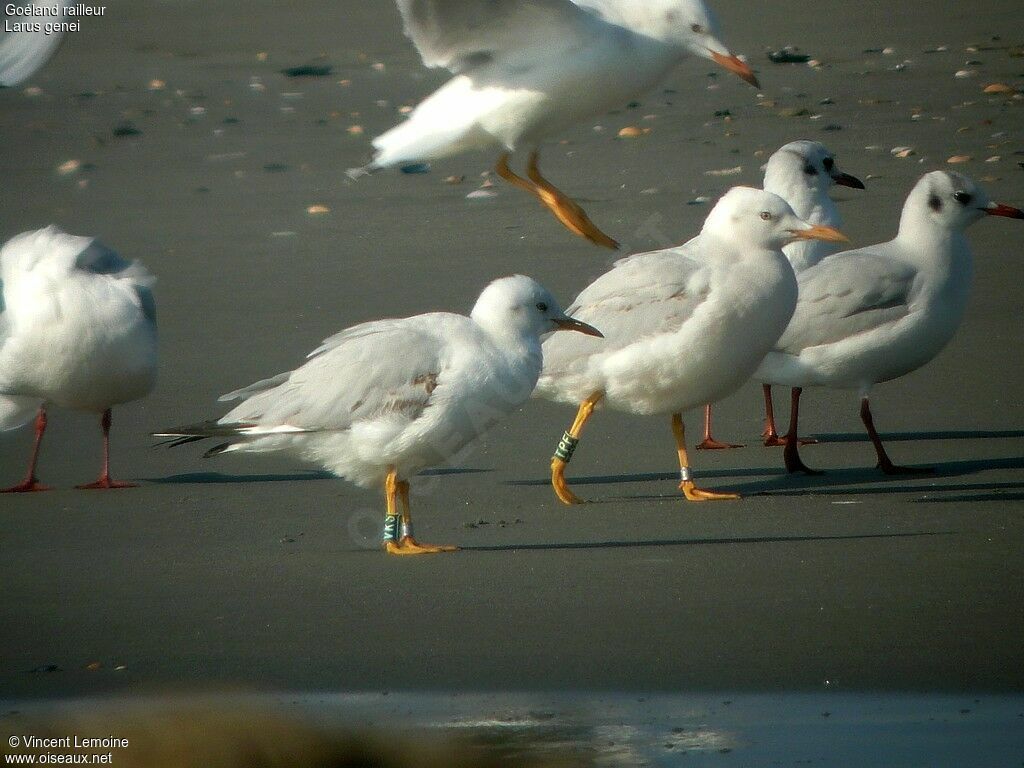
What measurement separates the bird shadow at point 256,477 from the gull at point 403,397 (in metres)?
0.79

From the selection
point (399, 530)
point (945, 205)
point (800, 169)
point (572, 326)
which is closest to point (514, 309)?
point (572, 326)

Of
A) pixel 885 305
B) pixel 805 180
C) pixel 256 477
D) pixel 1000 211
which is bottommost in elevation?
pixel 256 477

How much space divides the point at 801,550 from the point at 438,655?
1390mm

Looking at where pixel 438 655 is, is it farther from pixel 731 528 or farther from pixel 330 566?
pixel 731 528

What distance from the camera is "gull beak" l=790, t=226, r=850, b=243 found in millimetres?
6707

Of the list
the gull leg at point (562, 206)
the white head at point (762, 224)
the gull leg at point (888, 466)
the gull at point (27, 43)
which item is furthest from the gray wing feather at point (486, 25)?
the gull leg at point (888, 466)

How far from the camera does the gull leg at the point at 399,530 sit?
5832 millimetres

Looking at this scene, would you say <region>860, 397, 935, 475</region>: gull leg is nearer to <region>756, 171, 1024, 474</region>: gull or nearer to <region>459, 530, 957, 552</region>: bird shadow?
<region>756, 171, 1024, 474</region>: gull

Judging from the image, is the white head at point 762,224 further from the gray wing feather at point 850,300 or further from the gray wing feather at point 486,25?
the gray wing feather at point 486,25

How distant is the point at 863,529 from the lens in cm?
595

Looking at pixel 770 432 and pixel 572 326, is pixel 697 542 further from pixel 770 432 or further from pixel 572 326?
pixel 770 432

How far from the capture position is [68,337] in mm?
7281

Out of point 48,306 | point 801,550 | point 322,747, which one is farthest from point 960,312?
point 322,747

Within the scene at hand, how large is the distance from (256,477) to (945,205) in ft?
9.82
